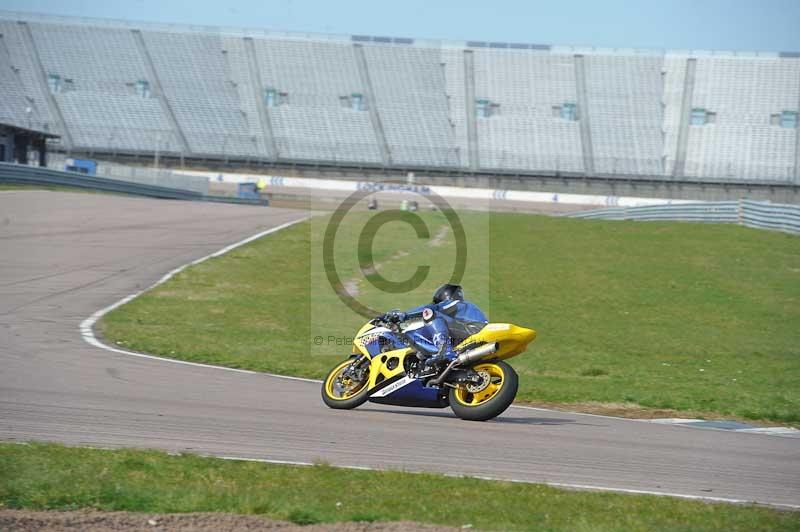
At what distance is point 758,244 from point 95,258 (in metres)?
19.4

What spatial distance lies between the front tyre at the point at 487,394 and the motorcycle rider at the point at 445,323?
13.8 inches

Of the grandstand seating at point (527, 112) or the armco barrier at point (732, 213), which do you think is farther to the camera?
the grandstand seating at point (527, 112)

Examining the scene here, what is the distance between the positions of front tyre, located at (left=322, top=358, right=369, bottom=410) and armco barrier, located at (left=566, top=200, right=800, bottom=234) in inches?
1011

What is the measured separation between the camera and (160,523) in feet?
18.4

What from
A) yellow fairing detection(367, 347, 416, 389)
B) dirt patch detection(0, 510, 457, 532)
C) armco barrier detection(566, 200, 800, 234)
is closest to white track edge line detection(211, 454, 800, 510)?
dirt patch detection(0, 510, 457, 532)

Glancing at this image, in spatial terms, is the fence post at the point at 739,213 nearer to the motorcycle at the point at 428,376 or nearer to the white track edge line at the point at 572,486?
the motorcycle at the point at 428,376

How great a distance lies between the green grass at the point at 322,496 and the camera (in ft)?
19.4

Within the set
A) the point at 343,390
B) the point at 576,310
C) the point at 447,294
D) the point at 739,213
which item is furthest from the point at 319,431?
the point at 739,213

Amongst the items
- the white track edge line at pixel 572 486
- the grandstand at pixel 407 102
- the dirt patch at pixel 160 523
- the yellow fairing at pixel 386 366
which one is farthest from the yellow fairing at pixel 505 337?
the grandstand at pixel 407 102

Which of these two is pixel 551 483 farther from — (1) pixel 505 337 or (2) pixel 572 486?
(1) pixel 505 337

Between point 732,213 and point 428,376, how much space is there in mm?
29729

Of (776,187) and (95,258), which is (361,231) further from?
(776,187)

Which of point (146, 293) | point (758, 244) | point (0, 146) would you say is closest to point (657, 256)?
point (758, 244)

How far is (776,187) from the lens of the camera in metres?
64.0
